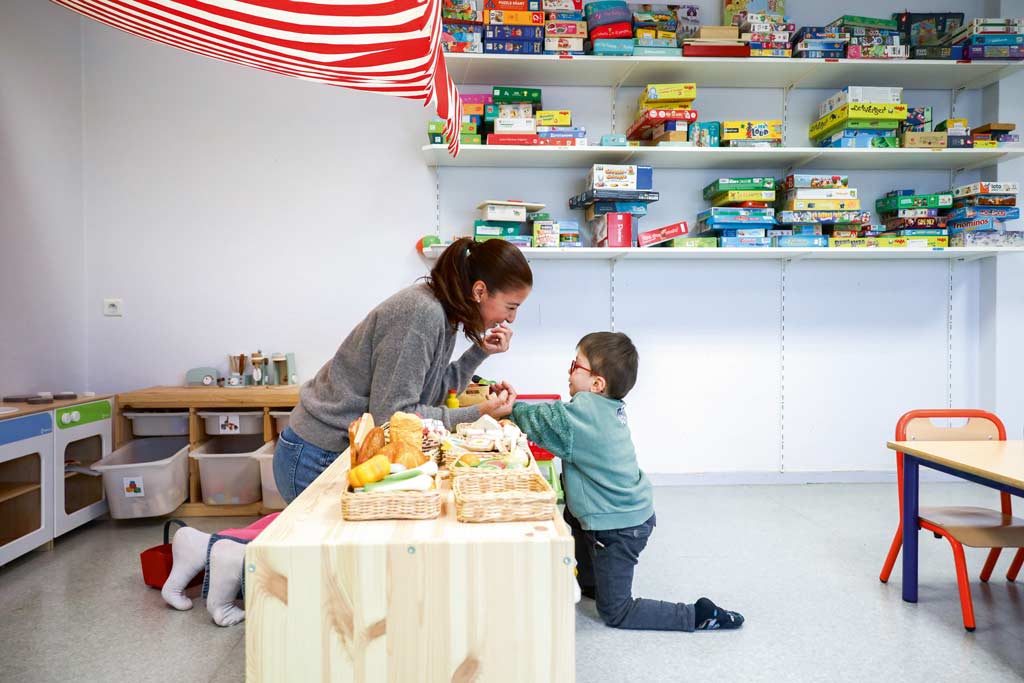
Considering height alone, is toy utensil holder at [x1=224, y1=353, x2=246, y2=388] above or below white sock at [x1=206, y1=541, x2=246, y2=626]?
above

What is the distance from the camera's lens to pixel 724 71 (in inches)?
154

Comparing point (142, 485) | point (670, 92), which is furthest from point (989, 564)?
point (142, 485)

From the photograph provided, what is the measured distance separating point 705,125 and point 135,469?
3.54 metres

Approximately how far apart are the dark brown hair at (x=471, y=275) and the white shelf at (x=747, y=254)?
1947mm

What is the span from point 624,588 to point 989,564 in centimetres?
152

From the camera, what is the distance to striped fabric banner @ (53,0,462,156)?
1381 millimetres

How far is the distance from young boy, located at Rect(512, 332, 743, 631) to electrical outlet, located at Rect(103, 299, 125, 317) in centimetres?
309

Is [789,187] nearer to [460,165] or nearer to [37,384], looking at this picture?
[460,165]

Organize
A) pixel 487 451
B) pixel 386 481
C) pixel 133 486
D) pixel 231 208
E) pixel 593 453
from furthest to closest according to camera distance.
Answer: pixel 231 208 → pixel 133 486 → pixel 593 453 → pixel 487 451 → pixel 386 481

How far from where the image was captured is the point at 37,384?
3.56 m

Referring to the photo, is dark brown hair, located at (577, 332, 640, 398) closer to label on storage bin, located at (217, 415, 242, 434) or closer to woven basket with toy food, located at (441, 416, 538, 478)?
woven basket with toy food, located at (441, 416, 538, 478)

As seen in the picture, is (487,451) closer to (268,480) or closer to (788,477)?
(268,480)

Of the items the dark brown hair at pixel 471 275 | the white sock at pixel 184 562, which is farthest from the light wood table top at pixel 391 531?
the white sock at pixel 184 562

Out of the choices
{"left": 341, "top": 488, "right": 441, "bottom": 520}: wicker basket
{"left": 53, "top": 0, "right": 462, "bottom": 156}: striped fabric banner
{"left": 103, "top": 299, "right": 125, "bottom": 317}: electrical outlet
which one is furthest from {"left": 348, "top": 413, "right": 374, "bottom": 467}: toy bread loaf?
{"left": 103, "top": 299, "right": 125, "bottom": 317}: electrical outlet
